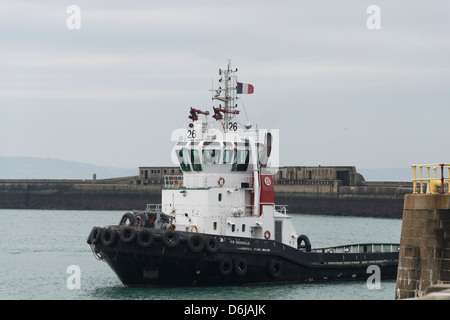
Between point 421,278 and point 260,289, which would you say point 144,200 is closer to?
point 260,289

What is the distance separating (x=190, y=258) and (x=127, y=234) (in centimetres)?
192

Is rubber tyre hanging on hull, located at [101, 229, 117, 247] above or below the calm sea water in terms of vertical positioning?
above

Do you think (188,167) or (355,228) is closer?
(188,167)

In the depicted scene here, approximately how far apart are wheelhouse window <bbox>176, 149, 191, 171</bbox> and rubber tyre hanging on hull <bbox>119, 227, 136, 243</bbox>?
3.56 meters

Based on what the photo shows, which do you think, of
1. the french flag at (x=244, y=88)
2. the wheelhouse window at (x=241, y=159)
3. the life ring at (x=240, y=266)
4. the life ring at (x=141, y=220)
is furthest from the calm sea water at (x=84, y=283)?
the french flag at (x=244, y=88)

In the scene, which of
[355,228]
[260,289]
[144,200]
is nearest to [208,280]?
[260,289]

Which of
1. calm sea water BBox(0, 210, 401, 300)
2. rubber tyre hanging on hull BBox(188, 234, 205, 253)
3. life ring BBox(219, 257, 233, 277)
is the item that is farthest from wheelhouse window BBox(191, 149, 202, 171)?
calm sea water BBox(0, 210, 401, 300)

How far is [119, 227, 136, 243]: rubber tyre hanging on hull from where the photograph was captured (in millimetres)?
23031

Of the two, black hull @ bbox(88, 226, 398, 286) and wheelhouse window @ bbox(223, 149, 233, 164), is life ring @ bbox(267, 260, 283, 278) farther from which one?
wheelhouse window @ bbox(223, 149, 233, 164)

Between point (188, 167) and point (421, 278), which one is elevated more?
point (188, 167)
